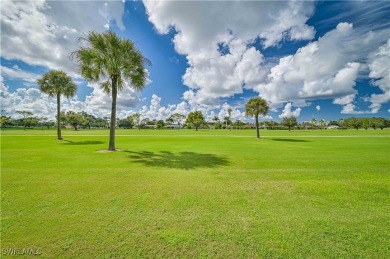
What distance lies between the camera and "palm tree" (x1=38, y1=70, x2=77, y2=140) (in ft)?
86.0

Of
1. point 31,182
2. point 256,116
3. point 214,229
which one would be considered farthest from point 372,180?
point 256,116

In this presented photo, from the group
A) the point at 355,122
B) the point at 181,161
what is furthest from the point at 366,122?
the point at 181,161

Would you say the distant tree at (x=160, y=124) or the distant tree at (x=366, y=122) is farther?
the distant tree at (x=160, y=124)

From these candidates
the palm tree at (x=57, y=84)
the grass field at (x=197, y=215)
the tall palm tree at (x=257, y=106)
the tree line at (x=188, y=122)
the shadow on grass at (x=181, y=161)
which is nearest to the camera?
the grass field at (x=197, y=215)

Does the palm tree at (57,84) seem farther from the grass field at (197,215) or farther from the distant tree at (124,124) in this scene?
the distant tree at (124,124)

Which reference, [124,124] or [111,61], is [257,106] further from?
[124,124]

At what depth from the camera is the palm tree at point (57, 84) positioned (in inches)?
1032

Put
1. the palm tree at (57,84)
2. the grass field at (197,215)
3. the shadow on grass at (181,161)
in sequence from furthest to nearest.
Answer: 1. the palm tree at (57,84)
2. the shadow on grass at (181,161)
3. the grass field at (197,215)

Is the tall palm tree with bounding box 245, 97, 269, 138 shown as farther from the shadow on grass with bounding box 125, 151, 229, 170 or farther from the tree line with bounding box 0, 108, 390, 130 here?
the tree line with bounding box 0, 108, 390, 130

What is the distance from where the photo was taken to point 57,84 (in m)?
26.6

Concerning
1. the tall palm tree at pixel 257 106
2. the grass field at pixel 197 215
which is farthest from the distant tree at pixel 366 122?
the grass field at pixel 197 215

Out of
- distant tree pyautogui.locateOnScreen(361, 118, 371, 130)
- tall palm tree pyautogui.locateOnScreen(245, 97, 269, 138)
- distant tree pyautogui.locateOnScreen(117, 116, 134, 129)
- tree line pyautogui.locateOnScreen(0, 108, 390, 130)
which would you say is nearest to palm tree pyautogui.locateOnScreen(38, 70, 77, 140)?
tall palm tree pyautogui.locateOnScreen(245, 97, 269, 138)

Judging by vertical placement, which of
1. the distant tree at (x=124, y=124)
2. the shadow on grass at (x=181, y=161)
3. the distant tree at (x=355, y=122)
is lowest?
the shadow on grass at (x=181, y=161)

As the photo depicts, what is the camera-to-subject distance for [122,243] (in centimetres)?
336
